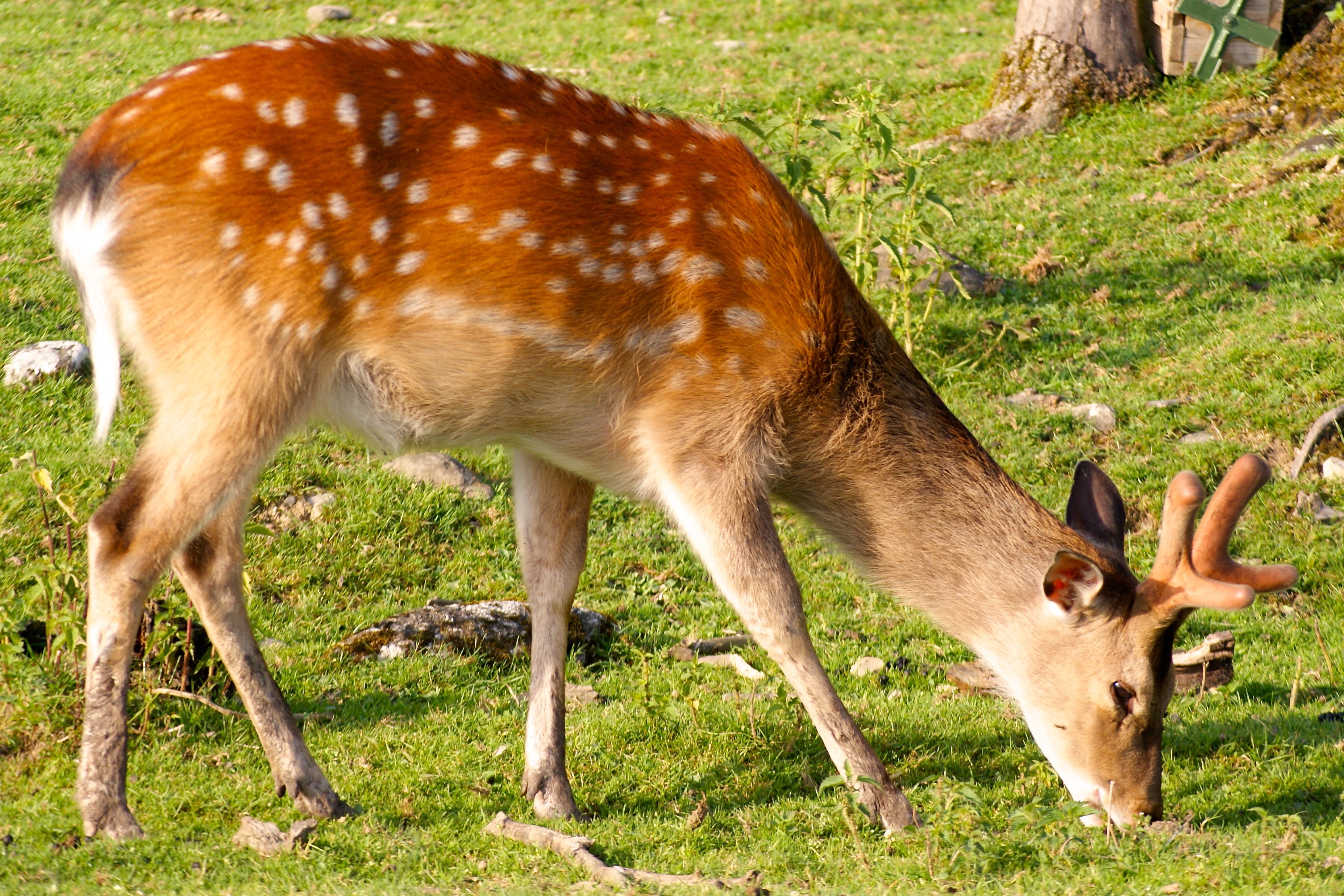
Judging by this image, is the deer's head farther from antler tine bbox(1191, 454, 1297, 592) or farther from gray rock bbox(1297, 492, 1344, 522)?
gray rock bbox(1297, 492, 1344, 522)

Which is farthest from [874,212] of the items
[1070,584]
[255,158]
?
[255,158]

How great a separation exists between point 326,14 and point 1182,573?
37.1ft

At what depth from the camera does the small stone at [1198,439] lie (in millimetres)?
7078

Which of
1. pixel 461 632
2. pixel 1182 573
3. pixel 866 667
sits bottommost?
pixel 461 632

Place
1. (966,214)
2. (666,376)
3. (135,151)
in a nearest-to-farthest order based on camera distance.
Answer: (135,151) → (666,376) → (966,214)

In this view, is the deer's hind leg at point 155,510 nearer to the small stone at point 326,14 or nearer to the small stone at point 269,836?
the small stone at point 269,836

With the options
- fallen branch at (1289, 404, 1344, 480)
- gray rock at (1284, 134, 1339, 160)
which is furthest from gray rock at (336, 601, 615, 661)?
gray rock at (1284, 134, 1339, 160)

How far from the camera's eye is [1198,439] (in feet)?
23.4

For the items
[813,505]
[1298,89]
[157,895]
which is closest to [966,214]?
[1298,89]

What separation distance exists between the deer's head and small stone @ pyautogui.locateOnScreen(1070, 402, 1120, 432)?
9.23 feet

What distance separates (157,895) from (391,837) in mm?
729

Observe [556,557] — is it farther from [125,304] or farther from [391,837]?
[125,304]

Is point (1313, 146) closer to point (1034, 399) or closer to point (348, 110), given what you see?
point (1034, 399)

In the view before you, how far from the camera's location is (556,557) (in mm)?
5023
